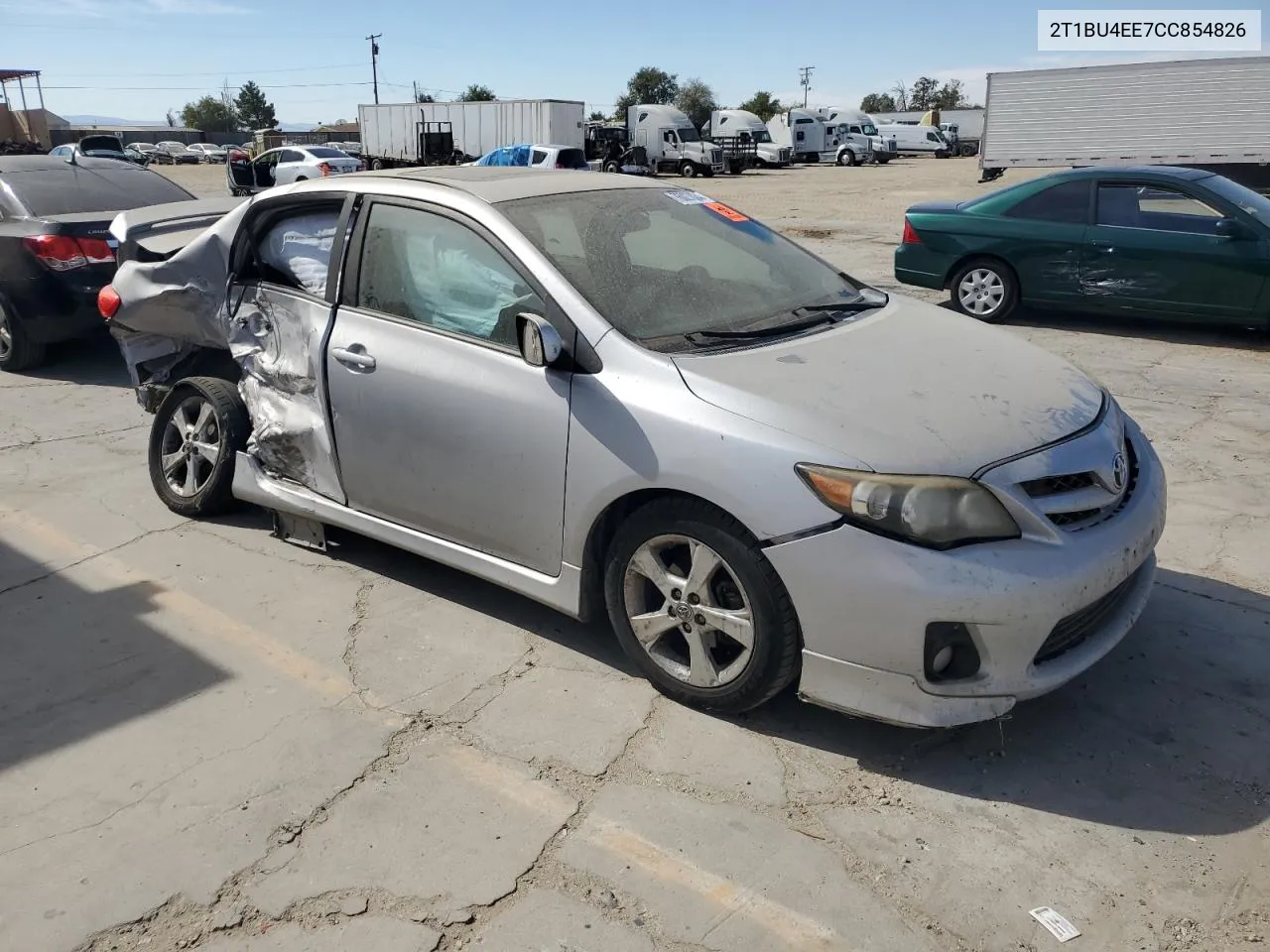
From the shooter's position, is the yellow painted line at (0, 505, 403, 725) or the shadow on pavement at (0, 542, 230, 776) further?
the yellow painted line at (0, 505, 403, 725)

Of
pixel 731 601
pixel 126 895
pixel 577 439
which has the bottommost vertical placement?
pixel 126 895

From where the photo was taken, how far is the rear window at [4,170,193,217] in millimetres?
7941

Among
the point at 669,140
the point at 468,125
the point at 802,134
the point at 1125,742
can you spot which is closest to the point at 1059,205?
the point at 1125,742

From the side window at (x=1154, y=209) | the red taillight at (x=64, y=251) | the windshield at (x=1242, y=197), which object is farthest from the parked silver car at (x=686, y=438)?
the windshield at (x=1242, y=197)

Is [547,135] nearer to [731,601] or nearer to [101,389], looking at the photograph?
[101,389]

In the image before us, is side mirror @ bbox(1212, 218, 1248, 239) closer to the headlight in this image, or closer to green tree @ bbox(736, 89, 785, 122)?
the headlight

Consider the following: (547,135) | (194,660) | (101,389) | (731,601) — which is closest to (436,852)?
(731,601)

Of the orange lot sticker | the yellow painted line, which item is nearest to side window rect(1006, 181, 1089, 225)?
the orange lot sticker

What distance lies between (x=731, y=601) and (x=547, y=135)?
119 ft

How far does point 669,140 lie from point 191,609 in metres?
36.9

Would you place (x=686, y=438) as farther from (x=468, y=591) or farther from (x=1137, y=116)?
(x=1137, y=116)

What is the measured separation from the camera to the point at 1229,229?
26.6ft

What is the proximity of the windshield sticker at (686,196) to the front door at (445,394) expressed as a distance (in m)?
1.01

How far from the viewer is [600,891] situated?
8.49ft
